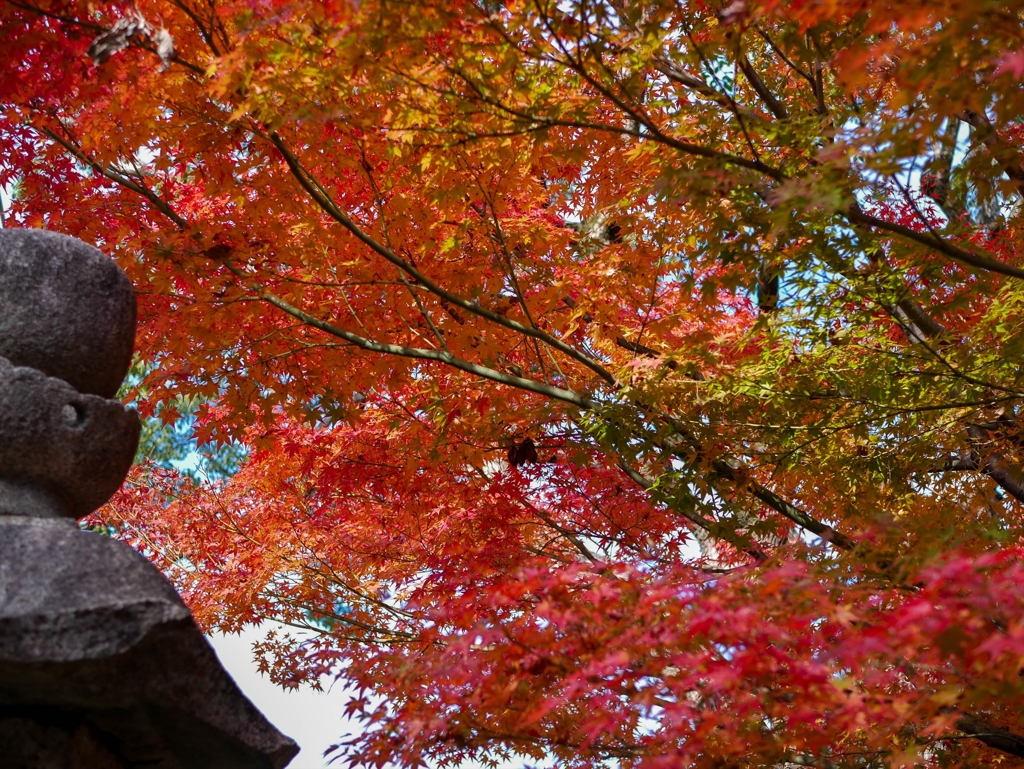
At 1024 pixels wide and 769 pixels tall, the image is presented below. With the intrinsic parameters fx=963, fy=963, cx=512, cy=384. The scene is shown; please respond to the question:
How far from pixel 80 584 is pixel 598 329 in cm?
402

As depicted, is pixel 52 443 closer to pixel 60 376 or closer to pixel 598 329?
pixel 60 376

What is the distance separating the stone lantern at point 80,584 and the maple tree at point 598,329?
0.77 meters

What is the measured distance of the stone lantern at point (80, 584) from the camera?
318 centimetres

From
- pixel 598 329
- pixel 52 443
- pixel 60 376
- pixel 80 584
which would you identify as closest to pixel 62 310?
pixel 60 376

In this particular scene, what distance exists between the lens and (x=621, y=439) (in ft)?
18.5

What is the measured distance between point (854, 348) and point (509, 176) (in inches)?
88.5

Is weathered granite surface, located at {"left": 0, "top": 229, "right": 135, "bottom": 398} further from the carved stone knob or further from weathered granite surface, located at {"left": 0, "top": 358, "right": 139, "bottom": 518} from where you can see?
weathered granite surface, located at {"left": 0, "top": 358, "right": 139, "bottom": 518}

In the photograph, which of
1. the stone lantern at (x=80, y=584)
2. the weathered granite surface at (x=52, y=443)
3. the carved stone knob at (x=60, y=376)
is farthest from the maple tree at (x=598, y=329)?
the weathered granite surface at (x=52, y=443)

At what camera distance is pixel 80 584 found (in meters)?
3.26

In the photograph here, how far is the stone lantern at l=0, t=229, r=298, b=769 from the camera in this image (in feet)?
10.4

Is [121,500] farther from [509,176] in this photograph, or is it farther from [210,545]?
[509,176]

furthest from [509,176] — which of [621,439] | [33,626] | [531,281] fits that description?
[33,626]

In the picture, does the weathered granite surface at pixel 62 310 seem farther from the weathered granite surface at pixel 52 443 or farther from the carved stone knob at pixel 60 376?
the weathered granite surface at pixel 52 443

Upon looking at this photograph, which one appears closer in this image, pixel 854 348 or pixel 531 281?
pixel 854 348
